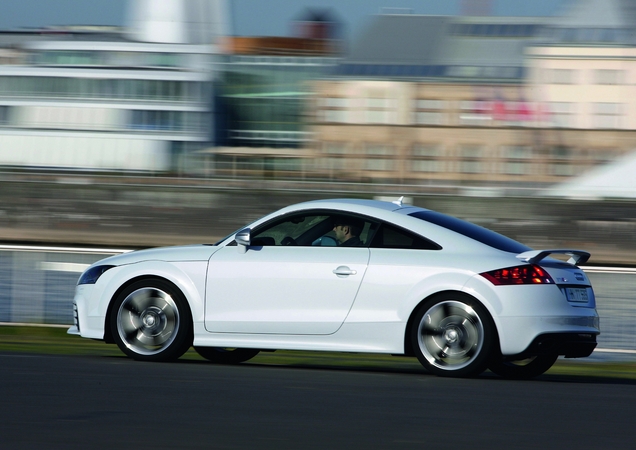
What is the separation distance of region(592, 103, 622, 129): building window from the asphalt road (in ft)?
252

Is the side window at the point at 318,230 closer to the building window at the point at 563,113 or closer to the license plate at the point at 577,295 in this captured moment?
the license plate at the point at 577,295

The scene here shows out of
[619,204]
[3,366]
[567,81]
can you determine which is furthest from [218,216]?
[567,81]

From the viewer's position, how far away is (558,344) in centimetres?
801

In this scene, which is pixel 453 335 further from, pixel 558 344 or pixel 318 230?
pixel 318 230

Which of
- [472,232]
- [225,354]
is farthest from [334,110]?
[472,232]

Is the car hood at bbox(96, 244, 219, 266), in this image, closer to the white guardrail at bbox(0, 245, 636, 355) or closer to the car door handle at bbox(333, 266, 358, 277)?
the car door handle at bbox(333, 266, 358, 277)

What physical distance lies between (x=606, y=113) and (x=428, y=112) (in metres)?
13.4

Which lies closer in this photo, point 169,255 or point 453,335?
point 453,335

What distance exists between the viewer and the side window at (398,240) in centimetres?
830

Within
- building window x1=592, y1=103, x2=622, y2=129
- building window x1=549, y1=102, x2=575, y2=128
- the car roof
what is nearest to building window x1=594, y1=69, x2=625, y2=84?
building window x1=592, y1=103, x2=622, y2=129

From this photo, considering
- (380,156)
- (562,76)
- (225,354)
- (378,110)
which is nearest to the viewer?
(225,354)

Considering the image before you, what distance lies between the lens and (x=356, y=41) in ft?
304

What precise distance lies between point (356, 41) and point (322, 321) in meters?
86.0

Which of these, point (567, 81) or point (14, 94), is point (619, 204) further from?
point (14, 94)
